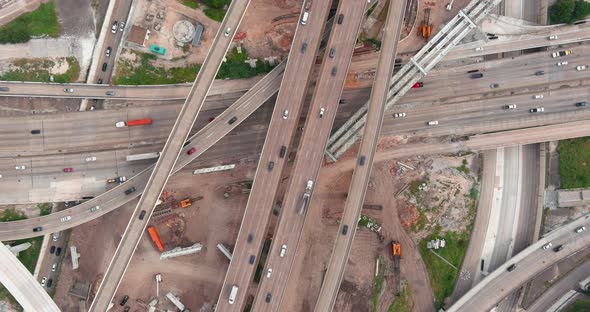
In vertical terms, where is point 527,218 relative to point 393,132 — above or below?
below

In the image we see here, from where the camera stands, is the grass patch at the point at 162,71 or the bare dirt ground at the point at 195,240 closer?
the grass patch at the point at 162,71

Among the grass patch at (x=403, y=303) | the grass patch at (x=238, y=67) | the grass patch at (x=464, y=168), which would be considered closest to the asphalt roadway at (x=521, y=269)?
the grass patch at (x=403, y=303)

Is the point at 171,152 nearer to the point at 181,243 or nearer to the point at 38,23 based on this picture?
the point at 181,243

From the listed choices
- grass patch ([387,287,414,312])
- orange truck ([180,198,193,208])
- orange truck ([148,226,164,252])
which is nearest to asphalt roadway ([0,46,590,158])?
orange truck ([180,198,193,208])

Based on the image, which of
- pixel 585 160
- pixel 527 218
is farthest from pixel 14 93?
pixel 585 160

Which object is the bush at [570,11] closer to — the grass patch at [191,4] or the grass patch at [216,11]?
the grass patch at [216,11]

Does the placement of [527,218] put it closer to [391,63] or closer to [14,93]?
[391,63]
